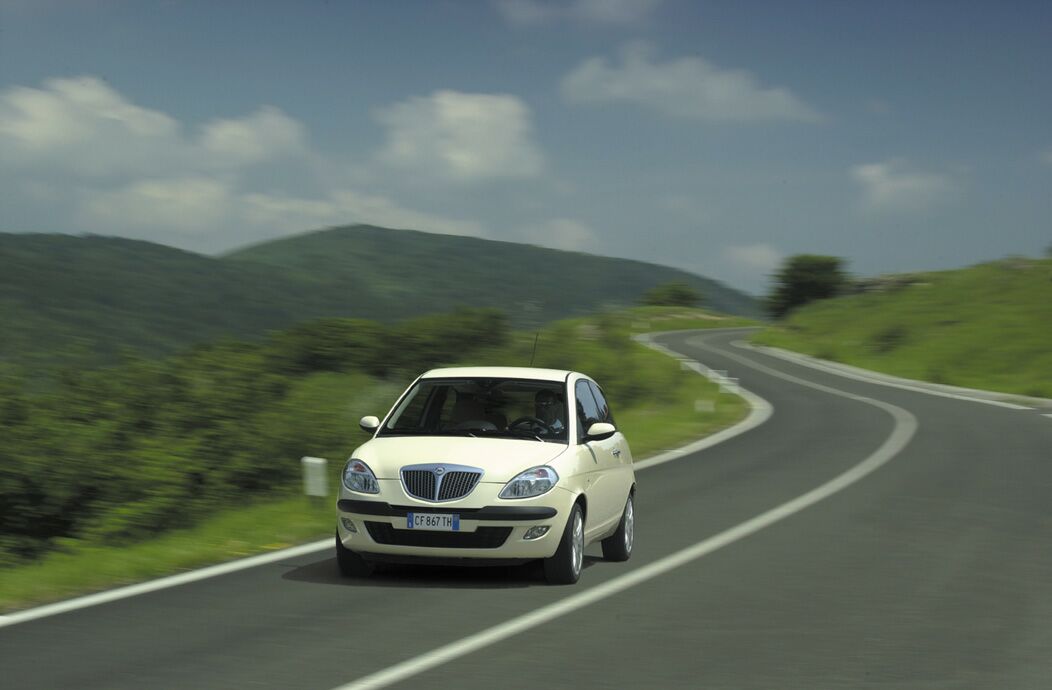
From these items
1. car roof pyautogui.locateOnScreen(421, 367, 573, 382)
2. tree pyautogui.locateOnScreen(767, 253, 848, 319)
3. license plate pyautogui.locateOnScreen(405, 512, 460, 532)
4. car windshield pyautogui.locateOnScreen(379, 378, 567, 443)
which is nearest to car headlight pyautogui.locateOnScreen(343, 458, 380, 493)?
license plate pyautogui.locateOnScreen(405, 512, 460, 532)

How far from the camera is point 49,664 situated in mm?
6648

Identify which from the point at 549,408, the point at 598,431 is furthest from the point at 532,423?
the point at 598,431

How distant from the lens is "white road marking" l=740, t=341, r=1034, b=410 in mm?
41875

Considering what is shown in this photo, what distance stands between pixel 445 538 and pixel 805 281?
493 feet

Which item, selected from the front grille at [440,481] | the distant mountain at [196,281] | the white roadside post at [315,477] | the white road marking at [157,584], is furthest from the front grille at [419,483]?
the distant mountain at [196,281]

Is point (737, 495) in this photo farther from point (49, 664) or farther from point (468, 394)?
point (49, 664)

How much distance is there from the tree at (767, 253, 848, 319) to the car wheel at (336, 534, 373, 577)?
147 metres

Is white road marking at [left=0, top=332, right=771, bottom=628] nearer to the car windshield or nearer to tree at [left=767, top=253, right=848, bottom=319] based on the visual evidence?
the car windshield

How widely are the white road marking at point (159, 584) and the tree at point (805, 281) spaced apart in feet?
478

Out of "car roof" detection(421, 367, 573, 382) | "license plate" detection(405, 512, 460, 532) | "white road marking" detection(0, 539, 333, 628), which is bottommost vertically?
"white road marking" detection(0, 539, 333, 628)

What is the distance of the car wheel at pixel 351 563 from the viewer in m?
9.50

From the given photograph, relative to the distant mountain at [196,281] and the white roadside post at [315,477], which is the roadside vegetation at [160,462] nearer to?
the white roadside post at [315,477]

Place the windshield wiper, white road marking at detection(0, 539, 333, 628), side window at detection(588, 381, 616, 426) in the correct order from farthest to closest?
side window at detection(588, 381, 616, 426) < the windshield wiper < white road marking at detection(0, 539, 333, 628)

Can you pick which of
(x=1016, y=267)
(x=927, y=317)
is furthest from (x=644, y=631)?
(x=1016, y=267)
